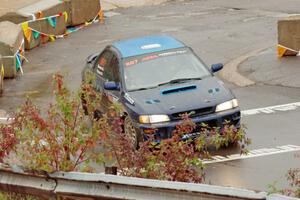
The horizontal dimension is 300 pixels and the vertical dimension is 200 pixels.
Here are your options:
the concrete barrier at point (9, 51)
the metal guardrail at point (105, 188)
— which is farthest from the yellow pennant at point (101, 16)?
the metal guardrail at point (105, 188)

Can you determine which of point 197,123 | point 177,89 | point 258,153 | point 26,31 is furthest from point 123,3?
point 197,123

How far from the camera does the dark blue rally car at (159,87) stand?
12273mm

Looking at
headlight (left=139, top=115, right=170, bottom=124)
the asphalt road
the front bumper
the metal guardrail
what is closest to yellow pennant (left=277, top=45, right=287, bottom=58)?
the asphalt road

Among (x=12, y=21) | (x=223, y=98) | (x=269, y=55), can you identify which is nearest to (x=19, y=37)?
(x=12, y=21)

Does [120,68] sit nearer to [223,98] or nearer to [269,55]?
[223,98]

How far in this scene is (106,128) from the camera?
732 centimetres

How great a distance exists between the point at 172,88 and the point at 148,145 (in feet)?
18.5

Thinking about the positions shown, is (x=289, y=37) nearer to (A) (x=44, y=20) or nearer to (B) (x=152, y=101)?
(B) (x=152, y=101)

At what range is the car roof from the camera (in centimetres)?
1409

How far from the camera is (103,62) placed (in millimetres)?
14781

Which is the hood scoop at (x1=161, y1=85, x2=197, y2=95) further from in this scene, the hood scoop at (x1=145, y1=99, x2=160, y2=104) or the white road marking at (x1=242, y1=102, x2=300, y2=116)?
the white road marking at (x1=242, y1=102, x2=300, y2=116)

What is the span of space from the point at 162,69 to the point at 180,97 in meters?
1.16

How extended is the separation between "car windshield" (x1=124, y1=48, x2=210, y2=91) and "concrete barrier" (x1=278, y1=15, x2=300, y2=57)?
666 cm

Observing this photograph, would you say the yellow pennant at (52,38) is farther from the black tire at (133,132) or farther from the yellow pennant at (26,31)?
the black tire at (133,132)
